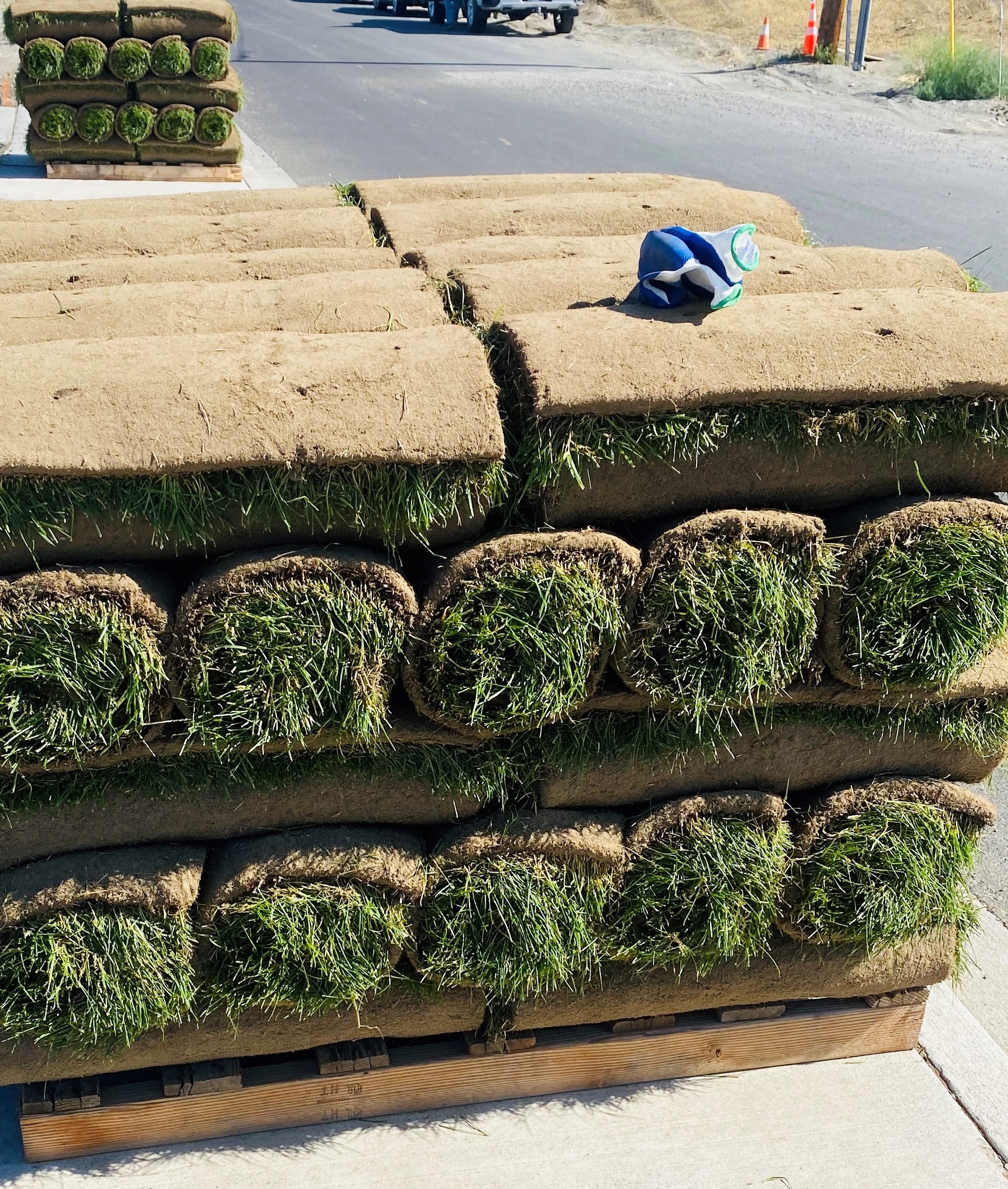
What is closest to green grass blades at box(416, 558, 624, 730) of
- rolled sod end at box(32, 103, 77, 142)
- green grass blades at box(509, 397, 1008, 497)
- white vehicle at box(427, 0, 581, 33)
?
green grass blades at box(509, 397, 1008, 497)

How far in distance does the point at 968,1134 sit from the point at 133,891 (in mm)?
2131

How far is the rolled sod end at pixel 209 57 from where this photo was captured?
11352 millimetres

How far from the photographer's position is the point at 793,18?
28.5 m

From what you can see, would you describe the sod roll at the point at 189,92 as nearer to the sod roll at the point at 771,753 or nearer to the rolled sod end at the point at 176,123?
the rolled sod end at the point at 176,123

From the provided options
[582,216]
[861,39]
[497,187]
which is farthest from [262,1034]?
[861,39]

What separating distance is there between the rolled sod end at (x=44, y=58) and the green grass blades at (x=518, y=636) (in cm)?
1072

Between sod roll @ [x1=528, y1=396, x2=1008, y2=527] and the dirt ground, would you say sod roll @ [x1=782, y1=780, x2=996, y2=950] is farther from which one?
the dirt ground

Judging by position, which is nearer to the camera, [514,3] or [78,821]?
[78,821]

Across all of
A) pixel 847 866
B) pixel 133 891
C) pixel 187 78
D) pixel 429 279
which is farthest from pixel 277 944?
pixel 187 78

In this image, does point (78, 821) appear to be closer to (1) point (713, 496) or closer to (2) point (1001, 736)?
(1) point (713, 496)

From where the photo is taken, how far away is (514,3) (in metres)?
24.9

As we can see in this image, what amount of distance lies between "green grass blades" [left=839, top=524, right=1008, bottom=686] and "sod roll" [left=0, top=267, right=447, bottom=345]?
117 cm

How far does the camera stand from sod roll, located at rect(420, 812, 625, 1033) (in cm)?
271

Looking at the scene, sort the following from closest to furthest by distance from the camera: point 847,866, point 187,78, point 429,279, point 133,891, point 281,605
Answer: point 281,605, point 133,891, point 847,866, point 429,279, point 187,78
